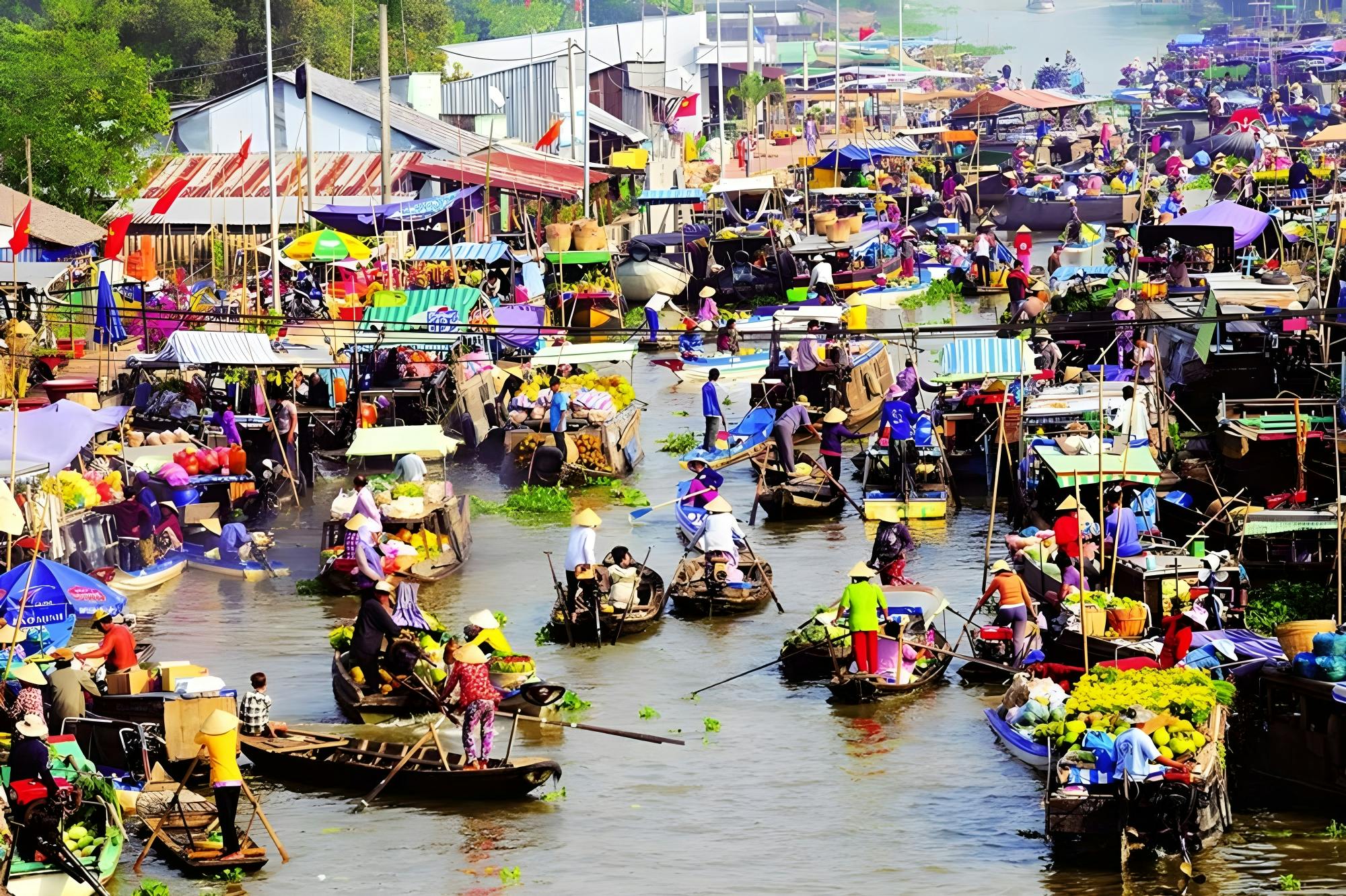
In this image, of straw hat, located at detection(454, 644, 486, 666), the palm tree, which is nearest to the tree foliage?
straw hat, located at detection(454, 644, 486, 666)

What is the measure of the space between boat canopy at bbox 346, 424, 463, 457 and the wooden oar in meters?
10.3

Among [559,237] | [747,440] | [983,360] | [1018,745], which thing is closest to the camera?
[1018,745]

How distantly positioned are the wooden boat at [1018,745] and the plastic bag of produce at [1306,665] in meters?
2.13

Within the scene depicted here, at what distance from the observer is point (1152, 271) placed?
44.0 m

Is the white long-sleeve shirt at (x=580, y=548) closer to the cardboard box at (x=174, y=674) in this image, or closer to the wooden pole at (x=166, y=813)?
the cardboard box at (x=174, y=674)

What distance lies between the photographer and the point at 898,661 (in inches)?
757

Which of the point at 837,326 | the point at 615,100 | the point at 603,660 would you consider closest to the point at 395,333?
the point at 837,326

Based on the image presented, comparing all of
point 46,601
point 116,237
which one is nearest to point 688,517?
point 46,601

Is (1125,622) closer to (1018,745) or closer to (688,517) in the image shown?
(1018,745)

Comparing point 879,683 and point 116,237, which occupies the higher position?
point 116,237

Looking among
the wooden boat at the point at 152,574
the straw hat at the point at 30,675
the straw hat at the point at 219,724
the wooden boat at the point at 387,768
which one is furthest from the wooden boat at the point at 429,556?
the straw hat at the point at 219,724

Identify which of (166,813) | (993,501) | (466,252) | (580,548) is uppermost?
(466,252)

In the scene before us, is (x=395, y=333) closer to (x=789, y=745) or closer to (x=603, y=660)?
(x=603, y=660)

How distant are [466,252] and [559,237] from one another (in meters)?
5.51
